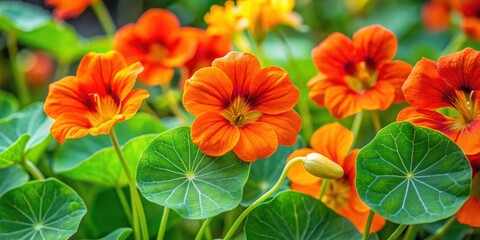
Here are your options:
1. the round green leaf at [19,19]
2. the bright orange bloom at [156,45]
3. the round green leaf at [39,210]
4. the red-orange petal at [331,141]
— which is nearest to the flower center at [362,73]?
the red-orange petal at [331,141]

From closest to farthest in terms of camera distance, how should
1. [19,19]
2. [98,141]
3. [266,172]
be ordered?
1. [266,172]
2. [98,141]
3. [19,19]

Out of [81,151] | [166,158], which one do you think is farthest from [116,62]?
[81,151]

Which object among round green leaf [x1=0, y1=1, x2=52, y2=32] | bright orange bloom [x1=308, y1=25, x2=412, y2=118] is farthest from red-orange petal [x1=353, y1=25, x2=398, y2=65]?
round green leaf [x1=0, y1=1, x2=52, y2=32]

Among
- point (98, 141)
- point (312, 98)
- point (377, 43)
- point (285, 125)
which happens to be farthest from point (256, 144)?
point (98, 141)

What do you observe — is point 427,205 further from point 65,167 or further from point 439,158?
point 65,167

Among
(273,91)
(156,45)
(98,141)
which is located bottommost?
(98,141)

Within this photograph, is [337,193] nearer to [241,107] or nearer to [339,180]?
[339,180]

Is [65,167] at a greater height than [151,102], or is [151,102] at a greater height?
[65,167]
